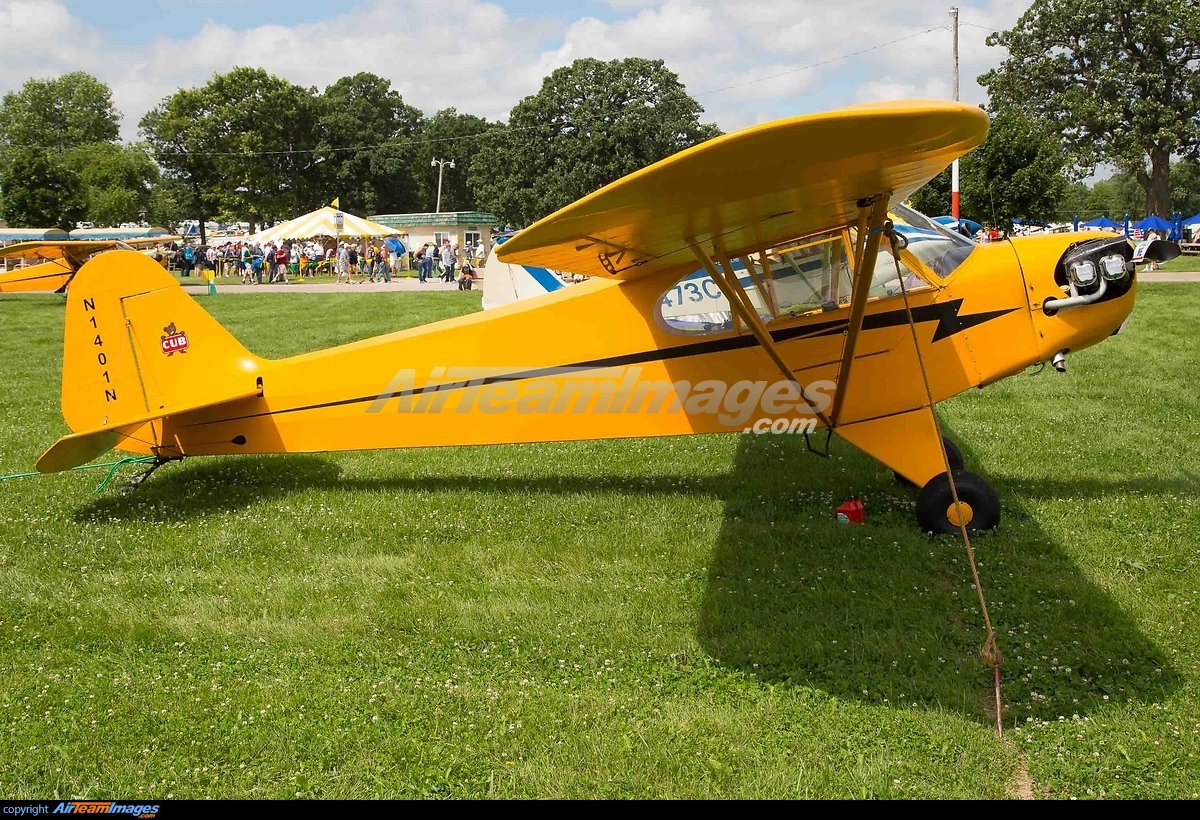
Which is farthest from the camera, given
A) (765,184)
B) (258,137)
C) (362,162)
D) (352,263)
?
(362,162)

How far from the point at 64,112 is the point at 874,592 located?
395 feet

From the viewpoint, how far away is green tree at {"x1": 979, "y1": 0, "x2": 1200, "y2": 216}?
42969 millimetres

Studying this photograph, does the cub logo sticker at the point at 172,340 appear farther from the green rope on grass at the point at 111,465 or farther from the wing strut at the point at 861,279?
the wing strut at the point at 861,279

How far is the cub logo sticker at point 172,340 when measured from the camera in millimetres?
6121

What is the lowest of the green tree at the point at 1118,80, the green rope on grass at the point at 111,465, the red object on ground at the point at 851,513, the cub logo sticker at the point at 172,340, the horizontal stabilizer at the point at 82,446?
the red object on ground at the point at 851,513

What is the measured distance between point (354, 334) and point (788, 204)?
1361 centimetres

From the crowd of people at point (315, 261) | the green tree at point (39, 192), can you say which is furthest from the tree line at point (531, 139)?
the crowd of people at point (315, 261)

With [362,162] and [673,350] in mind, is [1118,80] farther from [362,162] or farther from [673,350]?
[362,162]

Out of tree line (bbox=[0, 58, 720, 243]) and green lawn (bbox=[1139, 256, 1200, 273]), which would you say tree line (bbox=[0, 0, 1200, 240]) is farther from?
green lawn (bbox=[1139, 256, 1200, 273])

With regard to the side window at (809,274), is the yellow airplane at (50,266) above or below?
above

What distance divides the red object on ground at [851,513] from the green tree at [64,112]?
111 metres

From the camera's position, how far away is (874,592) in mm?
4602

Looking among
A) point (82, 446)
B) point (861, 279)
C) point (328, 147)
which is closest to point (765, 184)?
point (861, 279)

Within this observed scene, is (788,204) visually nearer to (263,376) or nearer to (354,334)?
(263,376)
